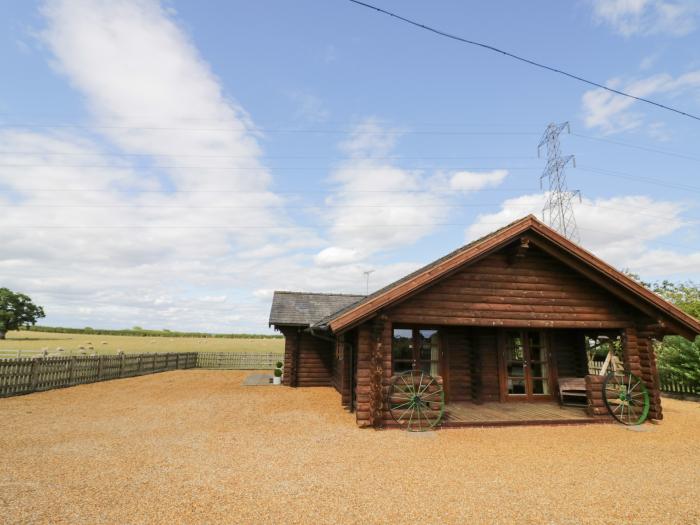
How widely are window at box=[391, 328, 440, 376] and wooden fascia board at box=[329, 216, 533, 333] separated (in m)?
2.64

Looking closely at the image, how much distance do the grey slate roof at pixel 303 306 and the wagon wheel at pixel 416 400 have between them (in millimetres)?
8783

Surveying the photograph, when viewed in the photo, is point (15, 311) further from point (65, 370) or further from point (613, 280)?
point (613, 280)

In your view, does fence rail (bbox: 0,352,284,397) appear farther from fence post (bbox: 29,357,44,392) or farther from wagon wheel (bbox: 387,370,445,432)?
wagon wheel (bbox: 387,370,445,432)

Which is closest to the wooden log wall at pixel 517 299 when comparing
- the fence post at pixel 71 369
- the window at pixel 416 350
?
the window at pixel 416 350

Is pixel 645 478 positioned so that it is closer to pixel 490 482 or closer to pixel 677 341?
pixel 490 482

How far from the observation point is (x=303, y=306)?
20188 mm

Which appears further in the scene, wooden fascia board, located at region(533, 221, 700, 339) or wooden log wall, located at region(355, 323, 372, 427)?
wooden fascia board, located at region(533, 221, 700, 339)

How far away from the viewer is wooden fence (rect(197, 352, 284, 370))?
27.7m

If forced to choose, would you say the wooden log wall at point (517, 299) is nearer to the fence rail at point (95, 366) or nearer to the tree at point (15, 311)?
the fence rail at point (95, 366)

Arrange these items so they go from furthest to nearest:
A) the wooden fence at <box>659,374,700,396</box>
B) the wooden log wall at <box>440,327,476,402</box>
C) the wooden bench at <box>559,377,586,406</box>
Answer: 1. the wooden fence at <box>659,374,700,396</box>
2. the wooden log wall at <box>440,327,476,402</box>
3. the wooden bench at <box>559,377,586,406</box>

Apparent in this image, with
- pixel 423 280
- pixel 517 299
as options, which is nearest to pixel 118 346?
pixel 423 280

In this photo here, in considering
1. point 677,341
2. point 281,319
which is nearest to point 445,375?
point 281,319

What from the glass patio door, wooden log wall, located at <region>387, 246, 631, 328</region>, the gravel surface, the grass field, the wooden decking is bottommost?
the gravel surface

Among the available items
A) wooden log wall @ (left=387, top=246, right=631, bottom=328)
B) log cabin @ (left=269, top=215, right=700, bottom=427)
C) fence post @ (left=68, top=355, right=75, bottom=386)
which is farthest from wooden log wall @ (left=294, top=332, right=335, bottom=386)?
fence post @ (left=68, top=355, right=75, bottom=386)
